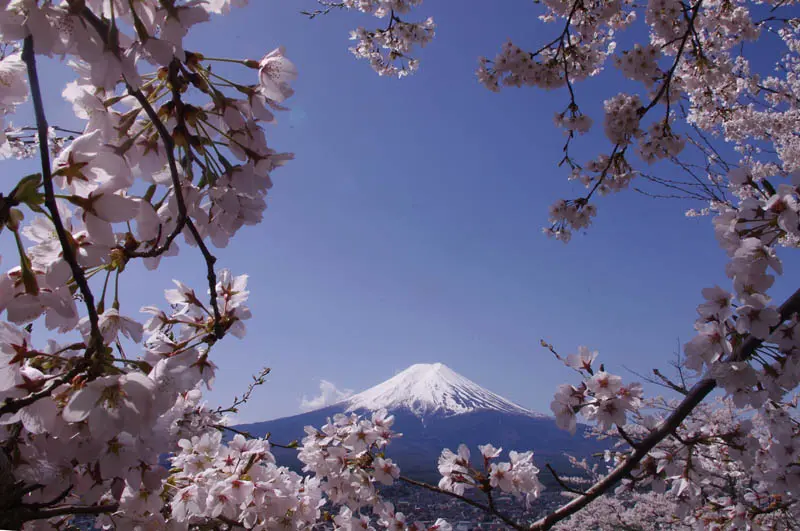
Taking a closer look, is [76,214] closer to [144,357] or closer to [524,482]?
[144,357]

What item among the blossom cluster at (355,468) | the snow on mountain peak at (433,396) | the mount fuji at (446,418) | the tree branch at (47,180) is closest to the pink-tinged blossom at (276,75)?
the tree branch at (47,180)

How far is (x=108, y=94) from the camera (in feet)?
2.86

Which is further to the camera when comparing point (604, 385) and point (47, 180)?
point (604, 385)

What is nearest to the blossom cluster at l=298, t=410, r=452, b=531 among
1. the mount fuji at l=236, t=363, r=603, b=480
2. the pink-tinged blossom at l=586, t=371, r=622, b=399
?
the pink-tinged blossom at l=586, t=371, r=622, b=399

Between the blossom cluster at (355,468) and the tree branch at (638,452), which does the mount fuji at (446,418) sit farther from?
the tree branch at (638,452)

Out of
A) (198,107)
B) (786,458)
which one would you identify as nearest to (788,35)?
(786,458)

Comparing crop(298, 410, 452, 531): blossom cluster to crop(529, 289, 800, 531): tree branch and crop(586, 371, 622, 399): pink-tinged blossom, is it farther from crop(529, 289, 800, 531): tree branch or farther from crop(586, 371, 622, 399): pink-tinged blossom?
crop(586, 371, 622, 399): pink-tinged blossom

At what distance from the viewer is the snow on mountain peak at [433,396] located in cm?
5450

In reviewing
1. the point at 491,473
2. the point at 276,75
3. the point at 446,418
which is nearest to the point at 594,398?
the point at 491,473

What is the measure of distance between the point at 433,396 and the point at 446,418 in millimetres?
4417

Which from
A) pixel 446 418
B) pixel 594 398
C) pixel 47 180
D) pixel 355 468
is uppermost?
pixel 446 418

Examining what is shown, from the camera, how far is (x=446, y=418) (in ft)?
186

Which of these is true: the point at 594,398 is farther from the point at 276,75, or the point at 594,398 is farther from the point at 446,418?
the point at 446,418

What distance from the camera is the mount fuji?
45.8 metres
